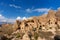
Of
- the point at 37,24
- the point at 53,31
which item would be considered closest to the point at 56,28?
the point at 53,31

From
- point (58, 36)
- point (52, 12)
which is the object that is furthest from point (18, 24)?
point (58, 36)

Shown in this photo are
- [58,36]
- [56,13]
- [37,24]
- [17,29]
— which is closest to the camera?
[58,36]

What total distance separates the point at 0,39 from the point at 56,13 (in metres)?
14.3

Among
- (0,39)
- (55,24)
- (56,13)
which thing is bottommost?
(0,39)

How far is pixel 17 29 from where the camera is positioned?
139 feet

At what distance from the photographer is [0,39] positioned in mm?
28469

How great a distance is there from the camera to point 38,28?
1375 inches

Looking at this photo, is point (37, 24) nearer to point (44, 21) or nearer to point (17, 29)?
point (44, 21)

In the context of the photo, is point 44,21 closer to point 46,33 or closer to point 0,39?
point 46,33

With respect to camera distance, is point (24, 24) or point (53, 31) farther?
point (24, 24)

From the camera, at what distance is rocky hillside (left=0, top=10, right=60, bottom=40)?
90.8 feet

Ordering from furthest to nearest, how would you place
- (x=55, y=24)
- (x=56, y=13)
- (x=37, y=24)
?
(x=37, y=24) < (x=56, y=13) < (x=55, y=24)

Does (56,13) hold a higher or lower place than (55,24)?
higher

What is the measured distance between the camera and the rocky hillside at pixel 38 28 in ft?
90.8
